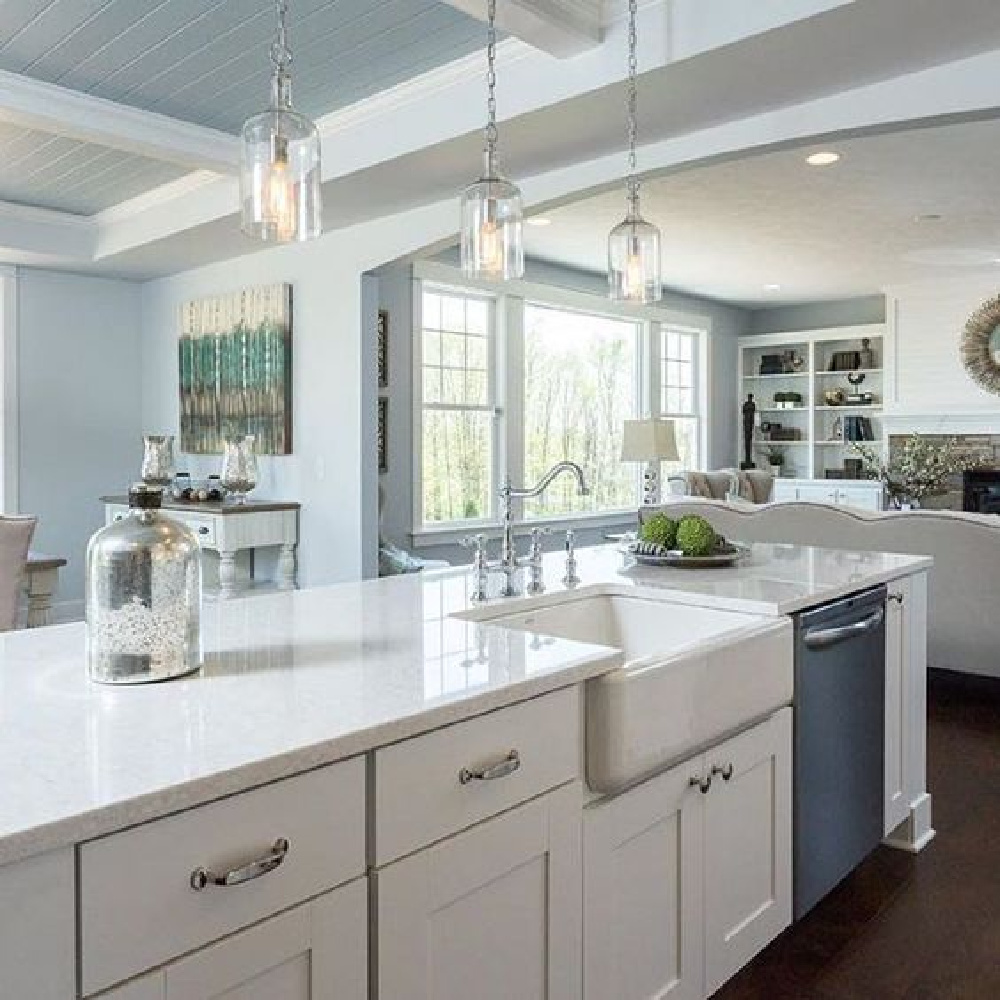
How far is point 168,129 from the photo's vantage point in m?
4.21

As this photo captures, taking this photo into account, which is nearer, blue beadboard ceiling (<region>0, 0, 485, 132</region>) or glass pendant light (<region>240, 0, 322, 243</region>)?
glass pendant light (<region>240, 0, 322, 243</region>)

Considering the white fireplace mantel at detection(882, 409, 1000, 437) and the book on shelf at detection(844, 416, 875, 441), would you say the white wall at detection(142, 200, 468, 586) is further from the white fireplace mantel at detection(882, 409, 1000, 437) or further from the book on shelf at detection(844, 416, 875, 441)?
the book on shelf at detection(844, 416, 875, 441)

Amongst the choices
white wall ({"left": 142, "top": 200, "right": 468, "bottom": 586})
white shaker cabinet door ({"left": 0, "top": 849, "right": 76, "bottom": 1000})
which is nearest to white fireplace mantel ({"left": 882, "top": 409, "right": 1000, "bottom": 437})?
white wall ({"left": 142, "top": 200, "right": 468, "bottom": 586})

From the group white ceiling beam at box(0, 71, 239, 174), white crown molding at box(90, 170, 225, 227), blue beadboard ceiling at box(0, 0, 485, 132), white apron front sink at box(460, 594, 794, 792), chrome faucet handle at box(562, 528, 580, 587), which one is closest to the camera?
white apron front sink at box(460, 594, 794, 792)

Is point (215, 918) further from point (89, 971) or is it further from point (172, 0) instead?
point (172, 0)

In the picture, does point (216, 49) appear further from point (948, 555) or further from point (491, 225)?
point (948, 555)

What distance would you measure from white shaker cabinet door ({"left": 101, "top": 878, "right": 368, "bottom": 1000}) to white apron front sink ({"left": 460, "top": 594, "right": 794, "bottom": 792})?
525 millimetres

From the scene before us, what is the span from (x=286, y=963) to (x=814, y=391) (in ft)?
29.8

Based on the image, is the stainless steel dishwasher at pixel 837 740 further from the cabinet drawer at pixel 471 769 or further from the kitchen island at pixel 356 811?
the cabinet drawer at pixel 471 769

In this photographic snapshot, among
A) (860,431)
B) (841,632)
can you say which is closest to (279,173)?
(841,632)

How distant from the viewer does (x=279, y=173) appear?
194 centimetres

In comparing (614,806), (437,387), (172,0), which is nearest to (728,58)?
(172,0)

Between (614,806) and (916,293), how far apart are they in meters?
7.98

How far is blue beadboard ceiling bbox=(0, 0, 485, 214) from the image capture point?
3.18m
